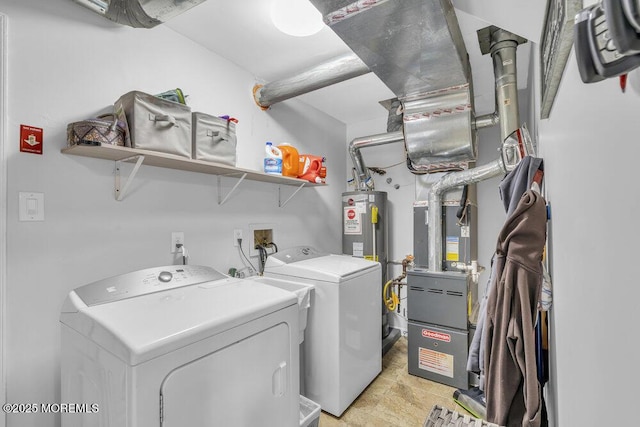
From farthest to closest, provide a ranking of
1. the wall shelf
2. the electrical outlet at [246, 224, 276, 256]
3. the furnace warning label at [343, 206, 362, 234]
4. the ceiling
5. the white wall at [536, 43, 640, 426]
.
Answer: the furnace warning label at [343, 206, 362, 234] < the electrical outlet at [246, 224, 276, 256] < the wall shelf < the ceiling < the white wall at [536, 43, 640, 426]

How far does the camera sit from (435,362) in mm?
2508

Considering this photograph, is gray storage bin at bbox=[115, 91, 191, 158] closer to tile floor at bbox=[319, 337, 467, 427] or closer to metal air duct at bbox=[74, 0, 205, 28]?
metal air duct at bbox=[74, 0, 205, 28]

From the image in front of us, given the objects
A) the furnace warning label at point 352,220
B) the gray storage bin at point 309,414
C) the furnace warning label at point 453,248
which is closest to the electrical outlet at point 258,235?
the furnace warning label at point 352,220

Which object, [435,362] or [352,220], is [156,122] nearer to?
[352,220]

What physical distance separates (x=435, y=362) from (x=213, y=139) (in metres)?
2.52

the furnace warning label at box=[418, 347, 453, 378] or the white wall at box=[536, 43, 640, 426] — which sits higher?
the white wall at box=[536, 43, 640, 426]

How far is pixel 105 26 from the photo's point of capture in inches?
63.2

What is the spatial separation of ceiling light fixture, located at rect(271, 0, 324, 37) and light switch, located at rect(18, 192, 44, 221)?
60.9 inches

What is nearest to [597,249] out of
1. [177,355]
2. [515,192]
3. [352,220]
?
[515,192]

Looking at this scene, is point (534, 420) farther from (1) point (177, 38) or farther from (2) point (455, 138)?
(1) point (177, 38)

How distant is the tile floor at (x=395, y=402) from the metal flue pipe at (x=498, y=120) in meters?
0.98

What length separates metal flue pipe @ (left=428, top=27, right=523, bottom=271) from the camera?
1998mm

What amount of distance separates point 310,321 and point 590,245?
1830 mm

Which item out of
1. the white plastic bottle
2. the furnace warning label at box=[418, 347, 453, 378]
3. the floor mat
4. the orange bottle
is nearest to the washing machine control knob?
the white plastic bottle
